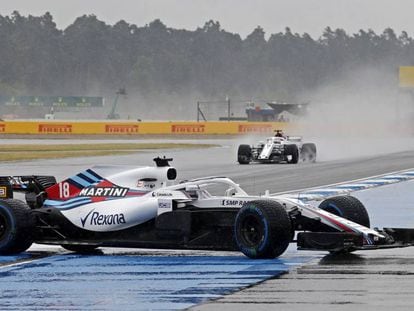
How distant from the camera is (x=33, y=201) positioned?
14.4 meters

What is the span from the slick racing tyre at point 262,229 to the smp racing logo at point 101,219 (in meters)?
1.61

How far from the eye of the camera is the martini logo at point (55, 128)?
7038 cm

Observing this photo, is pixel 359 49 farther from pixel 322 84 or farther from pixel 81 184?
pixel 81 184

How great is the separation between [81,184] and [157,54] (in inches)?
5755

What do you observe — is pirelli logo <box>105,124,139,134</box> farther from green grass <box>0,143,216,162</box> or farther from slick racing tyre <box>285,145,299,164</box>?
slick racing tyre <box>285,145,299,164</box>

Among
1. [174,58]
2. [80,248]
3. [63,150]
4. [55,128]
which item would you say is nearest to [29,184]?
[80,248]

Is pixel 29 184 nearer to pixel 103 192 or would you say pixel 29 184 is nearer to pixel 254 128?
pixel 103 192

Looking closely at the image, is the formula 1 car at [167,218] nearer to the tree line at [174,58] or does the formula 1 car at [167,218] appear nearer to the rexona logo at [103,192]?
the rexona logo at [103,192]

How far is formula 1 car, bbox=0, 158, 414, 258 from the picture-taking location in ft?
40.5

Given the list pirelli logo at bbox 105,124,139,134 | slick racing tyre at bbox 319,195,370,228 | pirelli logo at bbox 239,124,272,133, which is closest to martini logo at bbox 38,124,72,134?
pirelli logo at bbox 105,124,139,134

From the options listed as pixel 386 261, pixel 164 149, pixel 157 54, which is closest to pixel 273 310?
pixel 386 261

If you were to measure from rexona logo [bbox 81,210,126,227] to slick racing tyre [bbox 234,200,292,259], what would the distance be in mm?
1608

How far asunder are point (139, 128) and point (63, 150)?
22820 mm

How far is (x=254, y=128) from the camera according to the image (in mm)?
71938
